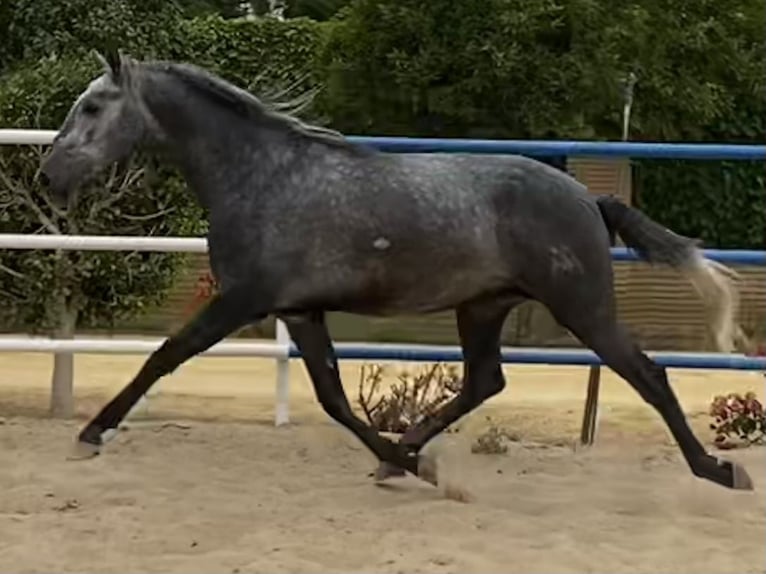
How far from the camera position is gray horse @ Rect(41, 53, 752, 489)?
5012mm

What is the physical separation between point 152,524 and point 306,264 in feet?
3.22

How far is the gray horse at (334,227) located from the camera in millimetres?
5012

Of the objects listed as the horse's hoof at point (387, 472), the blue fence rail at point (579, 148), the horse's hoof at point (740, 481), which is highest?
the blue fence rail at point (579, 148)

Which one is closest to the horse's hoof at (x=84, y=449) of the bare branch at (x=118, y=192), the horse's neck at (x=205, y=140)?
the horse's neck at (x=205, y=140)

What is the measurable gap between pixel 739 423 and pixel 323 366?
2.83 meters

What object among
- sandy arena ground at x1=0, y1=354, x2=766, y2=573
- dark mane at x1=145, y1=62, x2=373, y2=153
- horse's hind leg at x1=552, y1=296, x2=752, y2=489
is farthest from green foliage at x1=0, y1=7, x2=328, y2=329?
horse's hind leg at x1=552, y1=296, x2=752, y2=489

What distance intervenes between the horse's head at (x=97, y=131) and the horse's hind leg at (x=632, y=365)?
1.60 m

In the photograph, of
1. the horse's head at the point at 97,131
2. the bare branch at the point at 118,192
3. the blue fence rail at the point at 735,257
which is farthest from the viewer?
the bare branch at the point at 118,192

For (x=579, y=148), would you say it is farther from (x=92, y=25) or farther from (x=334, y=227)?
(x=92, y=25)

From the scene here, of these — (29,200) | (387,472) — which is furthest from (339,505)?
(29,200)

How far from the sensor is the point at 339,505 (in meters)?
5.29

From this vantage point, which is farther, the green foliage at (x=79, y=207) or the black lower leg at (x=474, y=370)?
the green foliage at (x=79, y=207)

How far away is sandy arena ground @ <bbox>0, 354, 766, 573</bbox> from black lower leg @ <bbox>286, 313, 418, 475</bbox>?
274 millimetres

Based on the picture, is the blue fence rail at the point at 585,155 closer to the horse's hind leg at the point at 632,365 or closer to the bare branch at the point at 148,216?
the horse's hind leg at the point at 632,365
